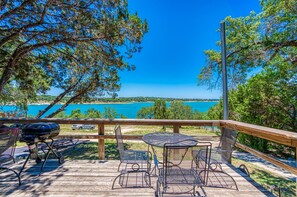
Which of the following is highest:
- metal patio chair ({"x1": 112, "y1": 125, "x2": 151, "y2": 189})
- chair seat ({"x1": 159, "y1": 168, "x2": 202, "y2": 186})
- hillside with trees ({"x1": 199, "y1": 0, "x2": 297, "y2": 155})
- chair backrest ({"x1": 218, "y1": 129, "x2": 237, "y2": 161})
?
hillside with trees ({"x1": 199, "y1": 0, "x2": 297, "y2": 155})

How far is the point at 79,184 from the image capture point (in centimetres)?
254

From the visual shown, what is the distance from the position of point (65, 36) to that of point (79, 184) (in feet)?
11.9

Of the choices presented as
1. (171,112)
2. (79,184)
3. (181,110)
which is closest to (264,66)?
(79,184)

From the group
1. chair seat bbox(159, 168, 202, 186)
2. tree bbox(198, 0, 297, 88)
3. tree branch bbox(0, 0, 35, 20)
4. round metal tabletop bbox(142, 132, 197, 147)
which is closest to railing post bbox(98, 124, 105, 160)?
round metal tabletop bbox(142, 132, 197, 147)

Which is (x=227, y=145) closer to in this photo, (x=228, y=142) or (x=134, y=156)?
(x=228, y=142)

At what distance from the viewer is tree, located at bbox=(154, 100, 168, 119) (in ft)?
56.0

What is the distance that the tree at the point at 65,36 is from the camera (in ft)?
14.2

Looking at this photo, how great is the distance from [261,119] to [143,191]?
7.98m

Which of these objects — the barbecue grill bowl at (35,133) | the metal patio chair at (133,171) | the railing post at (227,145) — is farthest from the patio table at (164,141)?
the barbecue grill bowl at (35,133)

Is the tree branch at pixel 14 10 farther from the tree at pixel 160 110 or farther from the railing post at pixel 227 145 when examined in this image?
the tree at pixel 160 110

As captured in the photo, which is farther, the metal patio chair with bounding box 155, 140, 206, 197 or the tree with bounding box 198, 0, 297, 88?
the tree with bounding box 198, 0, 297, 88

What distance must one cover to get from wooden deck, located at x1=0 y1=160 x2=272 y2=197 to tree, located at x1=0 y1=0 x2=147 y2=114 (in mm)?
3165

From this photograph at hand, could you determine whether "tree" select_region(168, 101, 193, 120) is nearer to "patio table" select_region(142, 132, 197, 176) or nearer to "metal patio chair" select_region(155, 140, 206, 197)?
"patio table" select_region(142, 132, 197, 176)

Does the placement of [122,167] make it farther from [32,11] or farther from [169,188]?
[32,11]
